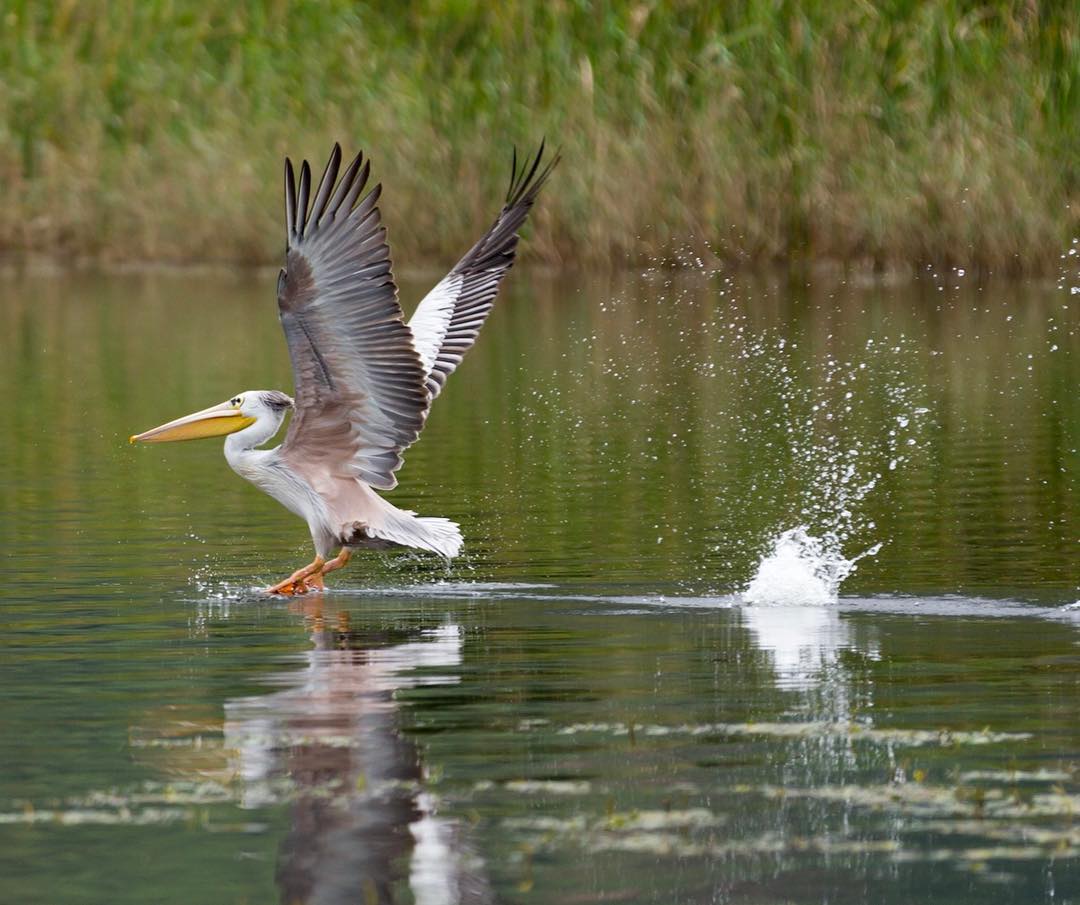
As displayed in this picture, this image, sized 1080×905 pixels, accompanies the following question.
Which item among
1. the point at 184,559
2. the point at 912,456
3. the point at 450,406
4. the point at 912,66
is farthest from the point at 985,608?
the point at 912,66

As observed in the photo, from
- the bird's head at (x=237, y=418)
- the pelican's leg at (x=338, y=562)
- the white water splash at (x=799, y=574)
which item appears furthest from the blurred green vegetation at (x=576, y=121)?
the pelican's leg at (x=338, y=562)

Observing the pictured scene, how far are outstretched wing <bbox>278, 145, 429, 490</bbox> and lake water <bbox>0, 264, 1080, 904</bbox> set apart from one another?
0.64 meters

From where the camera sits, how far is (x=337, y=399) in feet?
29.2

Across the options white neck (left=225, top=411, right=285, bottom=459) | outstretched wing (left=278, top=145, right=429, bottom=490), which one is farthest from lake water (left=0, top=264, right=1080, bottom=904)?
outstretched wing (left=278, top=145, right=429, bottom=490)

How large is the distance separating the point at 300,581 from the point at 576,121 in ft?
42.2

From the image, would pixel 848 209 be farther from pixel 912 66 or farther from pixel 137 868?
pixel 137 868

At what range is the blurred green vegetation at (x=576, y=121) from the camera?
1981 cm

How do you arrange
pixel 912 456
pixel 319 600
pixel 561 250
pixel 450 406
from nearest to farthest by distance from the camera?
pixel 319 600, pixel 912 456, pixel 450 406, pixel 561 250

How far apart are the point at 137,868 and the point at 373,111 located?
59.1 feet

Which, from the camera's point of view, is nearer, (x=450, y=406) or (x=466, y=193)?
(x=450, y=406)

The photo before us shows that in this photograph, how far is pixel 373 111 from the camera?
888 inches

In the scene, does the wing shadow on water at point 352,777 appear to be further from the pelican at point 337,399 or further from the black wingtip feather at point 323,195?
the black wingtip feather at point 323,195

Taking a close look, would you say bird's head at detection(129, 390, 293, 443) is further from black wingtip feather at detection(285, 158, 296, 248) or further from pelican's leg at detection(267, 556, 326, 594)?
black wingtip feather at detection(285, 158, 296, 248)

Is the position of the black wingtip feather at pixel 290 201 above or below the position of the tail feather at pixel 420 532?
above
